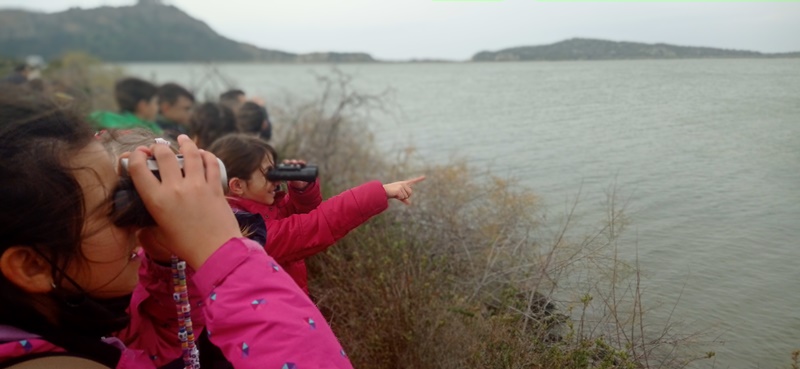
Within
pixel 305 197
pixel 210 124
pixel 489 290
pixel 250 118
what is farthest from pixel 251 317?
pixel 250 118

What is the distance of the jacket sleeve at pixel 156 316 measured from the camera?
189cm

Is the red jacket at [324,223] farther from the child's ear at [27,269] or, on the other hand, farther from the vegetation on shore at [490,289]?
the child's ear at [27,269]

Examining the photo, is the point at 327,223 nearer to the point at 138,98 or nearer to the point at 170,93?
the point at 170,93

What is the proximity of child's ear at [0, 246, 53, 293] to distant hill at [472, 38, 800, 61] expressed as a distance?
2.85 metres

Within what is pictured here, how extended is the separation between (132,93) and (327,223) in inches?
209

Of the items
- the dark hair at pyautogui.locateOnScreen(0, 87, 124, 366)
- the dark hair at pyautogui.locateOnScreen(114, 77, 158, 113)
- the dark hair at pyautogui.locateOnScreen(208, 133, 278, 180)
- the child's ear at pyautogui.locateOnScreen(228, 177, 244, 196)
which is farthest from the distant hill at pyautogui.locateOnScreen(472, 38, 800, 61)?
the dark hair at pyautogui.locateOnScreen(114, 77, 158, 113)

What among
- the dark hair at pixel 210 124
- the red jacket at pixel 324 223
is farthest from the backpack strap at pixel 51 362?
the dark hair at pixel 210 124

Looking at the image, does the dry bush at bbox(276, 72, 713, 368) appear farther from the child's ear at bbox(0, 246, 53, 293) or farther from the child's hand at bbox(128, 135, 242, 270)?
the child's ear at bbox(0, 246, 53, 293)

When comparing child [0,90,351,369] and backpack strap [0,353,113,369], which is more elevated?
child [0,90,351,369]

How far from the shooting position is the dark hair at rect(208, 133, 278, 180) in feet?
9.83

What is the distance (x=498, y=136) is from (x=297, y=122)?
5268 mm

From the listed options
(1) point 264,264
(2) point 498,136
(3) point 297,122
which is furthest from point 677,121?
(3) point 297,122

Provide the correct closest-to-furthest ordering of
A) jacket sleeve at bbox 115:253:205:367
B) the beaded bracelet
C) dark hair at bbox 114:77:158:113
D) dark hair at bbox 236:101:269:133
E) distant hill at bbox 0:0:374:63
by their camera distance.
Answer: the beaded bracelet → jacket sleeve at bbox 115:253:205:367 → dark hair at bbox 236:101:269:133 → dark hair at bbox 114:77:158:113 → distant hill at bbox 0:0:374:63

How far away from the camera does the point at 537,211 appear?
11.1 feet
